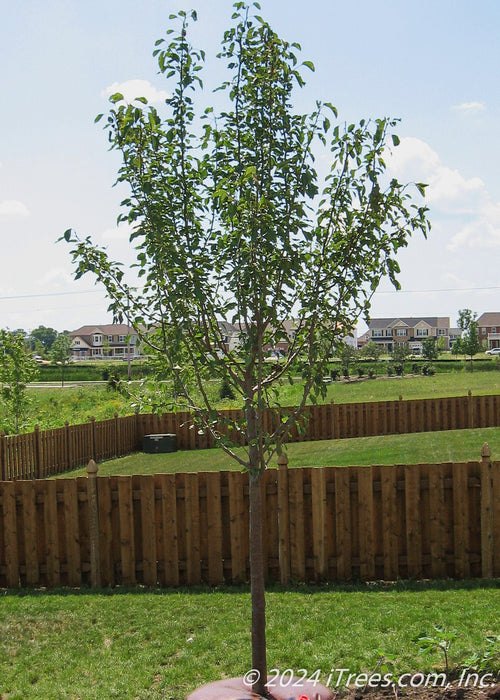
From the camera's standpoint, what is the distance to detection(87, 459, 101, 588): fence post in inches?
324

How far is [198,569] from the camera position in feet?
26.7

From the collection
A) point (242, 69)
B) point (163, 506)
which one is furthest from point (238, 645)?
point (242, 69)

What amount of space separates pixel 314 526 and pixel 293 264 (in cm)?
421

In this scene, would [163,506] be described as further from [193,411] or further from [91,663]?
[193,411]

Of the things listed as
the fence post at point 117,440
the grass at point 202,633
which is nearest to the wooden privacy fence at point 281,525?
the grass at point 202,633


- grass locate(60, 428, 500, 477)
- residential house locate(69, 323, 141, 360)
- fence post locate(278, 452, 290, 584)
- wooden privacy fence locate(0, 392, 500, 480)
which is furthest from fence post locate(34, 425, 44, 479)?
residential house locate(69, 323, 141, 360)

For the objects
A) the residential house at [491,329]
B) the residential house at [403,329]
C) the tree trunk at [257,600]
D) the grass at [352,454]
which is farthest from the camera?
the residential house at [403,329]

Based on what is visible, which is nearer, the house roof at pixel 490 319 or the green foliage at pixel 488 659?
the green foliage at pixel 488 659

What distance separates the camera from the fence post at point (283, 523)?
798 centimetres

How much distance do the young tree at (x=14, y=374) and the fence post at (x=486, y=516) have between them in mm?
16310

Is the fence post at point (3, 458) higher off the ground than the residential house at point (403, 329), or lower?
lower

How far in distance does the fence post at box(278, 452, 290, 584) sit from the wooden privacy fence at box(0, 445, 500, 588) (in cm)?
1

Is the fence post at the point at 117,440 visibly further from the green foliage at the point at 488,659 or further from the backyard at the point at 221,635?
the green foliage at the point at 488,659

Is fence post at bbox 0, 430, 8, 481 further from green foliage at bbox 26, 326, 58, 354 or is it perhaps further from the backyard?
green foliage at bbox 26, 326, 58, 354
